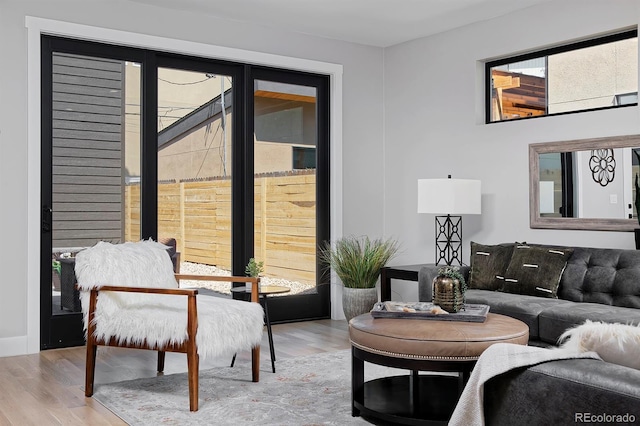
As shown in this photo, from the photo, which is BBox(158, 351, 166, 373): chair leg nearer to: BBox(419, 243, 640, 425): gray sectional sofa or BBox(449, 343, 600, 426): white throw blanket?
BBox(419, 243, 640, 425): gray sectional sofa

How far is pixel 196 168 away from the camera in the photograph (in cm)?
550

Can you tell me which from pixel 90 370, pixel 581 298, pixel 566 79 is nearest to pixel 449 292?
pixel 581 298

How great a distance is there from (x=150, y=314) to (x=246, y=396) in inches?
26.3

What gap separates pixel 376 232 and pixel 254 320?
293 cm

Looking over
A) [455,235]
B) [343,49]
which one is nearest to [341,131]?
[343,49]

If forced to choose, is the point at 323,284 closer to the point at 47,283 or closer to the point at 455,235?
the point at 455,235

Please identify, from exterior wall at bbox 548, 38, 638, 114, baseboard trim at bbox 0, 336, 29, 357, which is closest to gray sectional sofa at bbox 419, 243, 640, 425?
exterior wall at bbox 548, 38, 638, 114

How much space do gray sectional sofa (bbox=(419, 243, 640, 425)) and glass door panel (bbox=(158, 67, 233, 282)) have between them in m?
1.78

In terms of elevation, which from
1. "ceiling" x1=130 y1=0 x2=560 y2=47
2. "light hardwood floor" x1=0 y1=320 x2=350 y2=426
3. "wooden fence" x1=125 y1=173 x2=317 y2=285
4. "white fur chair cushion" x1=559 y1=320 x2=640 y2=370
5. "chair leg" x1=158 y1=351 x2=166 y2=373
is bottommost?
"light hardwood floor" x1=0 y1=320 x2=350 y2=426

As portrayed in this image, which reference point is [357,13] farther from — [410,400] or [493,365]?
[493,365]

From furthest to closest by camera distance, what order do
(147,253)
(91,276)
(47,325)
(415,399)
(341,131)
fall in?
(341,131) < (47,325) < (147,253) < (91,276) < (415,399)

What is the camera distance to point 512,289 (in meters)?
4.48

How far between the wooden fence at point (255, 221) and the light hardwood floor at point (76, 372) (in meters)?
0.65

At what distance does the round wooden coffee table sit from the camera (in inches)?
111
